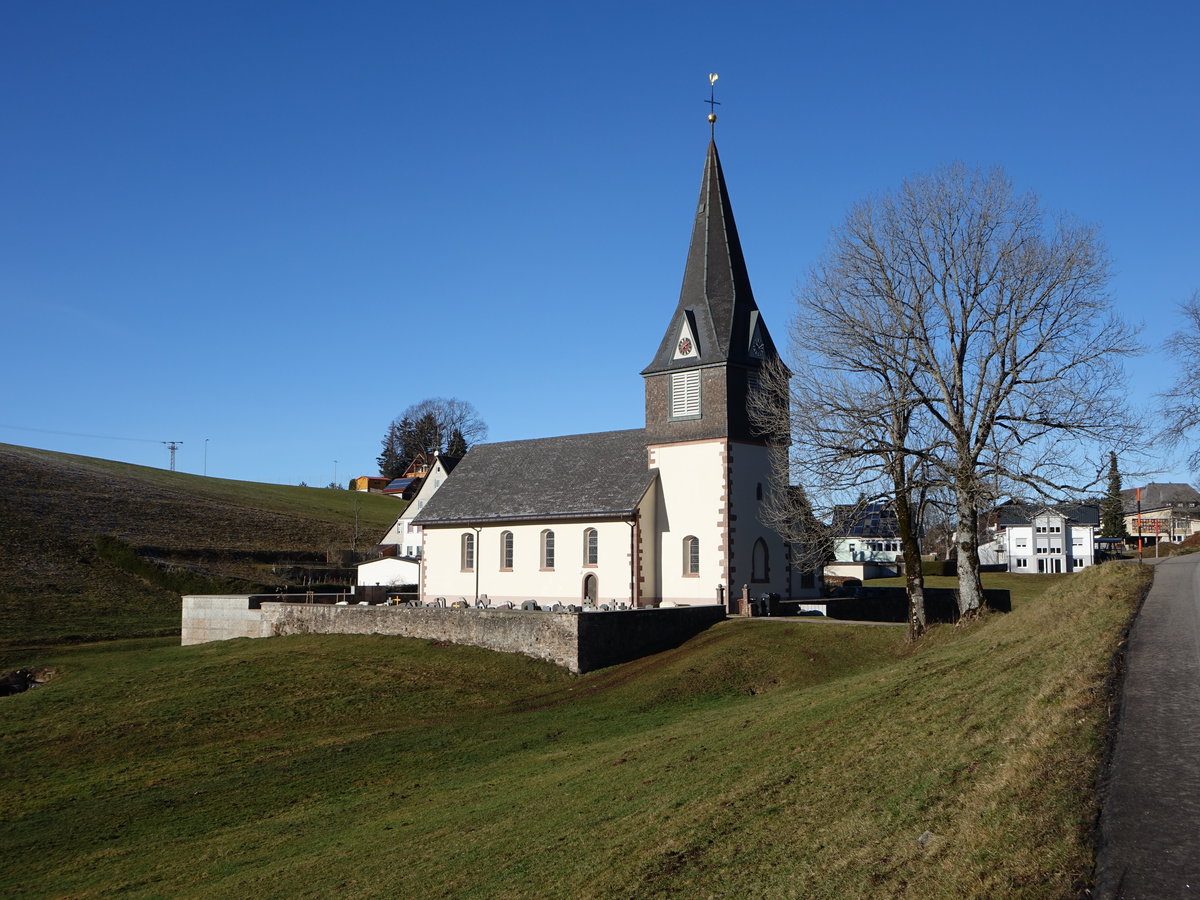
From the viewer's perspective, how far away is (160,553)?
6831 centimetres

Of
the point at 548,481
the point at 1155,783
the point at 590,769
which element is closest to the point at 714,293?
the point at 548,481

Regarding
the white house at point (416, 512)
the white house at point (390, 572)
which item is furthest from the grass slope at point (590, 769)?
the white house at point (416, 512)

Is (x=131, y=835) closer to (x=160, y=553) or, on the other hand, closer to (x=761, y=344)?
(x=761, y=344)

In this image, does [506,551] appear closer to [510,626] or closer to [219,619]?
[510,626]

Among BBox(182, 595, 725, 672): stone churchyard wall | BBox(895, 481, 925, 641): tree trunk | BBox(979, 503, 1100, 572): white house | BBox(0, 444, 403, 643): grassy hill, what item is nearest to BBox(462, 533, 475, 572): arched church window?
BBox(182, 595, 725, 672): stone churchyard wall

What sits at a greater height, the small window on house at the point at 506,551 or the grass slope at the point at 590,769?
the small window on house at the point at 506,551

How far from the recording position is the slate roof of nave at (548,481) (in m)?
44.5

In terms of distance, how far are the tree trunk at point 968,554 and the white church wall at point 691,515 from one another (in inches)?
483

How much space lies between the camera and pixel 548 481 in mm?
48094

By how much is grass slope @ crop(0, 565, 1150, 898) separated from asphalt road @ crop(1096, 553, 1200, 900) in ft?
0.90

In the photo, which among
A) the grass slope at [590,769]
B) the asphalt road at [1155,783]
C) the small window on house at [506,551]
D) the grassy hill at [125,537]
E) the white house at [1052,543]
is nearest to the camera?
the asphalt road at [1155,783]

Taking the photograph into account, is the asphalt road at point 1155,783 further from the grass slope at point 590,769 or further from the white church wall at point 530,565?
the white church wall at point 530,565

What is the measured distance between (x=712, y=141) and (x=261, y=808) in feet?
112

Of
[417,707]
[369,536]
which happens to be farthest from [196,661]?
[369,536]
